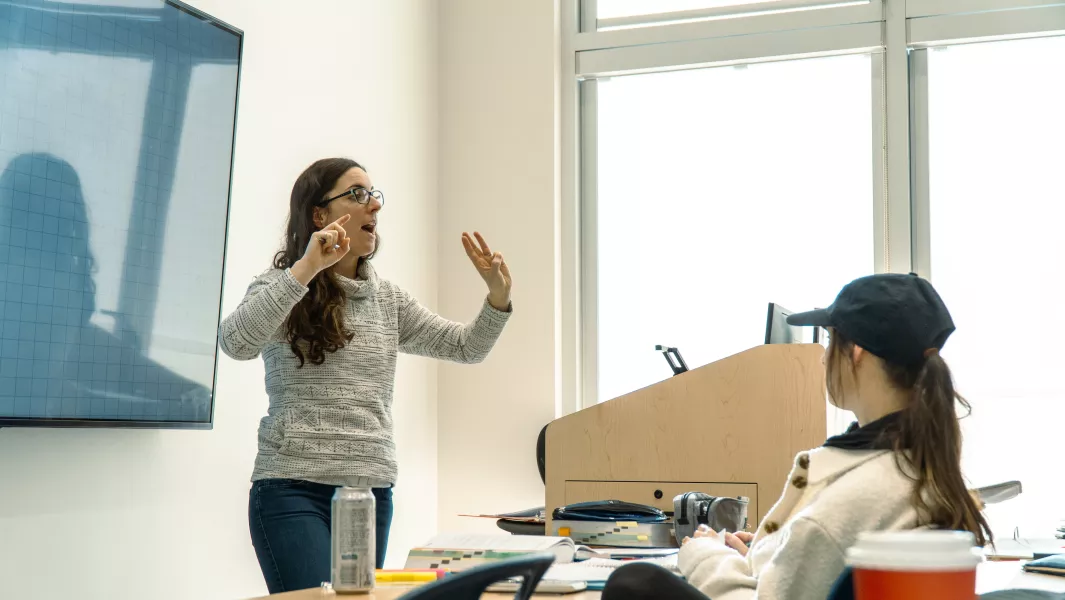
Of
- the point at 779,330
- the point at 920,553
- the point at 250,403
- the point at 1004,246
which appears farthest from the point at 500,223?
the point at 920,553

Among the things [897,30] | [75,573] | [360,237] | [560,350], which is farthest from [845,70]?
[75,573]

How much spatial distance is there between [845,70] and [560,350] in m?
1.70

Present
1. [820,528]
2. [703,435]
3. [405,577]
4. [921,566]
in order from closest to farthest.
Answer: [921,566] → [820,528] → [405,577] → [703,435]

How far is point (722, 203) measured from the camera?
15.0 feet

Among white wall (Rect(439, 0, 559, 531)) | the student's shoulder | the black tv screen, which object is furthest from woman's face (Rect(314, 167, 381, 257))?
white wall (Rect(439, 0, 559, 531))

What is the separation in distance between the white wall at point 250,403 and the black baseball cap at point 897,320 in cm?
179

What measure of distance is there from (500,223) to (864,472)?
3.27m

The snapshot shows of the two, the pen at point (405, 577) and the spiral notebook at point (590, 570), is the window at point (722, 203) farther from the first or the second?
the pen at point (405, 577)

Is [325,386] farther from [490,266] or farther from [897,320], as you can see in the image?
[897,320]

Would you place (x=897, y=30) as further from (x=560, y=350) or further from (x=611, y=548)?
(x=611, y=548)

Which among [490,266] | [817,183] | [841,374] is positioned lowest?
[841,374]

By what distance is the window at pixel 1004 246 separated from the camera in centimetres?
408

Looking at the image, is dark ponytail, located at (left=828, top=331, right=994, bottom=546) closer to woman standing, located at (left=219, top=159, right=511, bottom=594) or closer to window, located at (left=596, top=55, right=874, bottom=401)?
woman standing, located at (left=219, top=159, right=511, bottom=594)

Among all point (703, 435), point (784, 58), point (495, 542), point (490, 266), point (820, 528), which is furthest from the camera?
point (784, 58)
